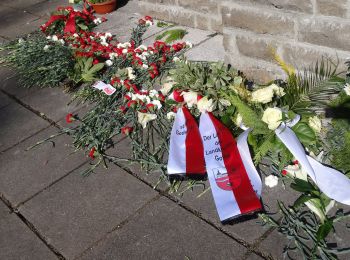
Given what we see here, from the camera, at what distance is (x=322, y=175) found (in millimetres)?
2533

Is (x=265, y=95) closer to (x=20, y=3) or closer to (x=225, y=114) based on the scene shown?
(x=225, y=114)

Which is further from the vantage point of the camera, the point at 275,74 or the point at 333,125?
the point at 275,74

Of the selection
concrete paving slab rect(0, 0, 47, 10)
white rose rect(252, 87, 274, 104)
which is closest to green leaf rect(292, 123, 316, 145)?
white rose rect(252, 87, 274, 104)

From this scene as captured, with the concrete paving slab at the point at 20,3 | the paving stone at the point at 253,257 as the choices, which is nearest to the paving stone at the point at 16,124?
the paving stone at the point at 253,257

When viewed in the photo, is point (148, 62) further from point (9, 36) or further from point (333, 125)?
point (9, 36)

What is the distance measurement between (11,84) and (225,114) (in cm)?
275

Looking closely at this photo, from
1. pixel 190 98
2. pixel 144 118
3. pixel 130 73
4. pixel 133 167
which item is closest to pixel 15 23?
pixel 130 73

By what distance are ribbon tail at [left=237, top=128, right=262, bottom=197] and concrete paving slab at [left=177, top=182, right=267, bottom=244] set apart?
0.70 ft

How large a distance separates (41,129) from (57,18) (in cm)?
240

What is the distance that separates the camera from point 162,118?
350cm

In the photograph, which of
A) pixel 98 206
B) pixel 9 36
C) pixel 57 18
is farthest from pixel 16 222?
pixel 9 36

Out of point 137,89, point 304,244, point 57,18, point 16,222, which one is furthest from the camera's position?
point 57,18

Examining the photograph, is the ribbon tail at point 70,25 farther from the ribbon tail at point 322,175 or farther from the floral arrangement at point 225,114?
the ribbon tail at point 322,175

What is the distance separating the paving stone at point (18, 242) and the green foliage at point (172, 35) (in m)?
2.82
